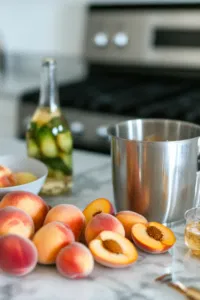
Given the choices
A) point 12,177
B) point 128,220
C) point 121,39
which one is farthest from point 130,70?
point 128,220

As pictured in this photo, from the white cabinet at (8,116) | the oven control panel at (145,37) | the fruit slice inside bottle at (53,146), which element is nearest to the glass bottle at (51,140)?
the fruit slice inside bottle at (53,146)

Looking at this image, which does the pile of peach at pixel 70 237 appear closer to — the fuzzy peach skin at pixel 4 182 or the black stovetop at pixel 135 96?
the fuzzy peach skin at pixel 4 182

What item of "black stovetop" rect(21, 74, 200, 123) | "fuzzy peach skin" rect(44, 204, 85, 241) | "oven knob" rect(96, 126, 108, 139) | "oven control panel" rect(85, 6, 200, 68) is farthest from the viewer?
"oven control panel" rect(85, 6, 200, 68)

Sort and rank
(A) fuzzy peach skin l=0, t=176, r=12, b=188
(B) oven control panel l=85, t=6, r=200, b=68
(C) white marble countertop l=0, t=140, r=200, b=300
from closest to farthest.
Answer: (C) white marble countertop l=0, t=140, r=200, b=300, (A) fuzzy peach skin l=0, t=176, r=12, b=188, (B) oven control panel l=85, t=6, r=200, b=68

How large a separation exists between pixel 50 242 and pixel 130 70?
5.71 ft

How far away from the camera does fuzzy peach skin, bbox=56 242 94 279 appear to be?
67cm

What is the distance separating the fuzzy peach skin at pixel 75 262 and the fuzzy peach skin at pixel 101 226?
0.05m

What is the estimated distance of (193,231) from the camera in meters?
0.78

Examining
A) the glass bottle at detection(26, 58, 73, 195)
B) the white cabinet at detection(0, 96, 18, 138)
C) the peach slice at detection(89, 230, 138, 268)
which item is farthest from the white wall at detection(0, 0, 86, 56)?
the peach slice at detection(89, 230, 138, 268)

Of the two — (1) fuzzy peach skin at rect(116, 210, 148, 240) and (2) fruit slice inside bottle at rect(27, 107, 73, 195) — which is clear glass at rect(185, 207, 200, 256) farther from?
(2) fruit slice inside bottle at rect(27, 107, 73, 195)

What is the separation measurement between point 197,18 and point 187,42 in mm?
110

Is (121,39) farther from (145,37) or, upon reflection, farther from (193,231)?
(193,231)

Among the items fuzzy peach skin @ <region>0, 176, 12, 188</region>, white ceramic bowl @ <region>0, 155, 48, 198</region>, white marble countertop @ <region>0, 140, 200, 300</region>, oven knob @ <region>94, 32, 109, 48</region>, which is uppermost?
oven knob @ <region>94, 32, 109, 48</region>

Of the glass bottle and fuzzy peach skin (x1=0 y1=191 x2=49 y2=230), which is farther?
the glass bottle
